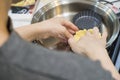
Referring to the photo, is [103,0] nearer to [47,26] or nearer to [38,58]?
[47,26]

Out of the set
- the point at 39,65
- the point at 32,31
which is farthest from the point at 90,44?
the point at 39,65

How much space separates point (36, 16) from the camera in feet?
3.60

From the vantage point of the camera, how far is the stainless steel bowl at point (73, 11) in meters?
1.06

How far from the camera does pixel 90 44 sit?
0.86 metres

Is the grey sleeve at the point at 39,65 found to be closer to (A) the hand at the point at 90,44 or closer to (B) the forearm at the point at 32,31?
(A) the hand at the point at 90,44

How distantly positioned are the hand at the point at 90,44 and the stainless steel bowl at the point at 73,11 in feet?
0.41

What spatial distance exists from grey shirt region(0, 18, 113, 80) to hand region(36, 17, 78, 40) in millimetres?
503

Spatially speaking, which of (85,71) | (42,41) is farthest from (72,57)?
(42,41)

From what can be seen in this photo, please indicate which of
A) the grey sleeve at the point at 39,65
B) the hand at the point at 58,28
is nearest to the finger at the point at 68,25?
the hand at the point at 58,28

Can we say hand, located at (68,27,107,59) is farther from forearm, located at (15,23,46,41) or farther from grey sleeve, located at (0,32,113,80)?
grey sleeve, located at (0,32,113,80)

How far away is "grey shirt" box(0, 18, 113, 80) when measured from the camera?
41 cm

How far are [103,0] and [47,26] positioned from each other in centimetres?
33

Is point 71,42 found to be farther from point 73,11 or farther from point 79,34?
point 73,11

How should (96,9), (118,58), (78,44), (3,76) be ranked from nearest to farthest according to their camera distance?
(3,76) → (78,44) → (118,58) → (96,9)
